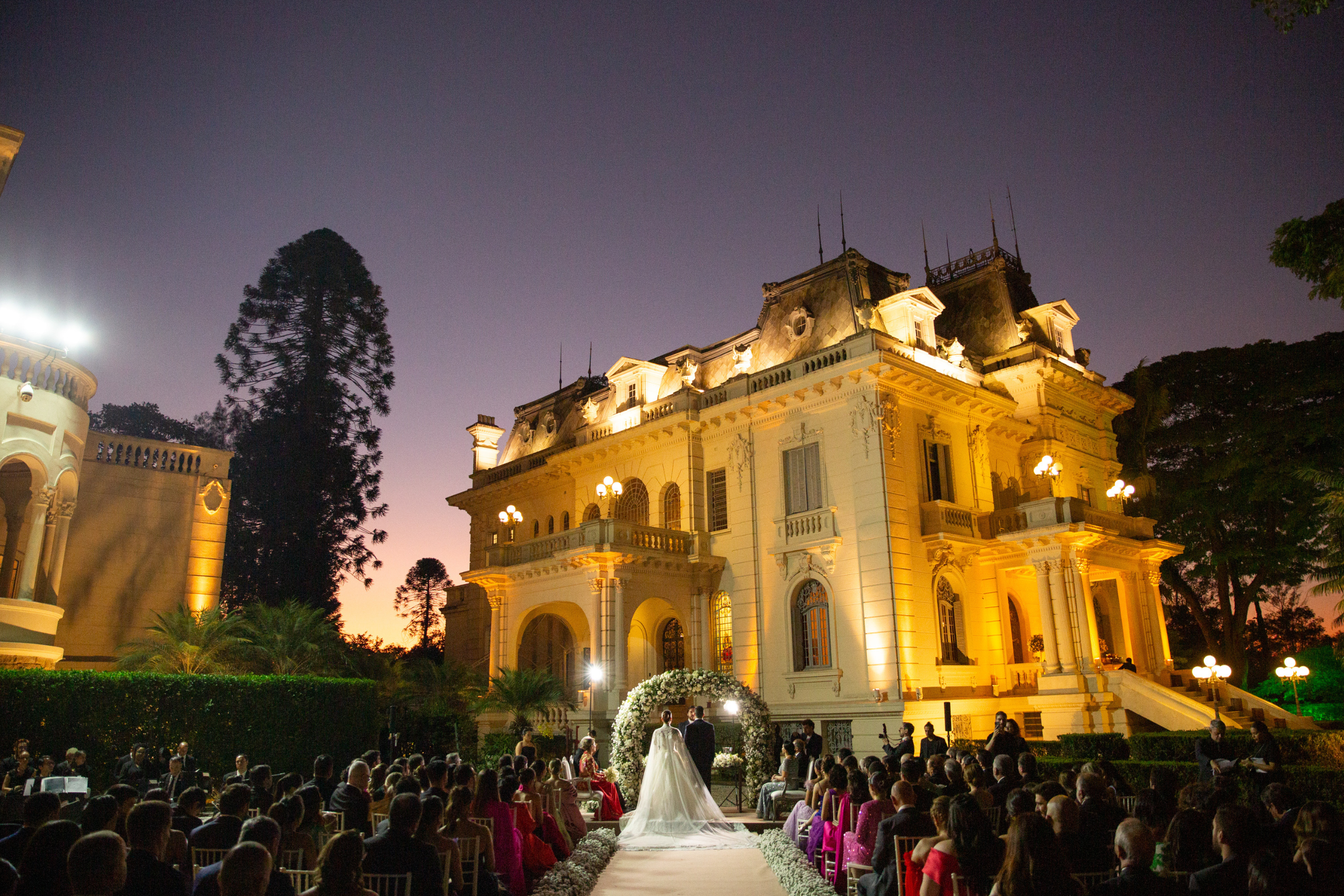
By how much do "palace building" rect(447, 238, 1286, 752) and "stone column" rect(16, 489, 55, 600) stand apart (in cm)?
1303

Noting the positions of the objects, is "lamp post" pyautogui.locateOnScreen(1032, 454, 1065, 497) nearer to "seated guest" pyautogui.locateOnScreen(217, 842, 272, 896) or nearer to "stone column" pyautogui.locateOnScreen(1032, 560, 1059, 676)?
"stone column" pyautogui.locateOnScreen(1032, 560, 1059, 676)

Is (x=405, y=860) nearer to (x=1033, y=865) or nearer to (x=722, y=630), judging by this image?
(x=1033, y=865)

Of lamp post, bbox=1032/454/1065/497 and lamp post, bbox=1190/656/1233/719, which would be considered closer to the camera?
lamp post, bbox=1190/656/1233/719

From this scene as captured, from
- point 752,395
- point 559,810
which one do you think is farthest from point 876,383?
point 559,810

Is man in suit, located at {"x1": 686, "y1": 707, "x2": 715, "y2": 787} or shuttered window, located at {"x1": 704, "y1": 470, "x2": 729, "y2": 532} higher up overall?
shuttered window, located at {"x1": 704, "y1": 470, "x2": 729, "y2": 532}

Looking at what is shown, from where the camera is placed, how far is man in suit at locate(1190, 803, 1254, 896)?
588 centimetres

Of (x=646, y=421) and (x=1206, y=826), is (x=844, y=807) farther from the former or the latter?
(x=646, y=421)

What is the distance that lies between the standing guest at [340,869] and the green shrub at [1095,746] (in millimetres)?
17433

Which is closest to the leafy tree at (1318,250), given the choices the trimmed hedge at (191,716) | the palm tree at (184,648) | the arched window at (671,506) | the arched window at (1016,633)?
the arched window at (1016,633)

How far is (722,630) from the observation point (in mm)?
28125

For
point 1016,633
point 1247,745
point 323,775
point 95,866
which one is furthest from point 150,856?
point 1016,633

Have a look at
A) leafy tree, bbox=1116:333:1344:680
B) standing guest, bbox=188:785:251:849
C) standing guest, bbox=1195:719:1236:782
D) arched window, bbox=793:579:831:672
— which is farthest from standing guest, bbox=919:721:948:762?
leafy tree, bbox=1116:333:1344:680

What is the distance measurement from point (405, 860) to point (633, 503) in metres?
25.0

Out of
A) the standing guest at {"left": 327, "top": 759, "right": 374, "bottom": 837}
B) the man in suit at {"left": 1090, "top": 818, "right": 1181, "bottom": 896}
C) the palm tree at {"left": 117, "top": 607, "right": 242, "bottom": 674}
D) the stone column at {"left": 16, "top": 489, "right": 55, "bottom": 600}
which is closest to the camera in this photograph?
the man in suit at {"left": 1090, "top": 818, "right": 1181, "bottom": 896}
